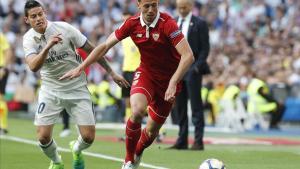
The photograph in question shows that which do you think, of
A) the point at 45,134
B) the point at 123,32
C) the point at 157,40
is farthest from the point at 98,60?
the point at 45,134

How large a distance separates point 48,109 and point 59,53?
2.37ft

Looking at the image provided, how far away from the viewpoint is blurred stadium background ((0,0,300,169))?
47.3 ft

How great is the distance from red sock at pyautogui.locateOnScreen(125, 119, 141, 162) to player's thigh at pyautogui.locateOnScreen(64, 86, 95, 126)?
510mm

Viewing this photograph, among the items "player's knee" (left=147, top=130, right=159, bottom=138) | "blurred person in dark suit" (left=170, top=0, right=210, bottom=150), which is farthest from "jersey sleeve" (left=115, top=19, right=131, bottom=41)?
"blurred person in dark suit" (left=170, top=0, right=210, bottom=150)

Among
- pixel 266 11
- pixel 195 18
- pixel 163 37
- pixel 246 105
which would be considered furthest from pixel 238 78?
pixel 163 37

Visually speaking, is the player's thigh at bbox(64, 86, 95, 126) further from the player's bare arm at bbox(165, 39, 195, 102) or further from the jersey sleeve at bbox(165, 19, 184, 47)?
the jersey sleeve at bbox(165, 19, 184, 47)

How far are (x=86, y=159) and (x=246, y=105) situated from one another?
1293 cm

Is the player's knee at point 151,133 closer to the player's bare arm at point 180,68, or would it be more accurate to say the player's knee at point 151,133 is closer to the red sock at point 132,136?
the red sock at point 132,136

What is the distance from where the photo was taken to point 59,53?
11.5 m

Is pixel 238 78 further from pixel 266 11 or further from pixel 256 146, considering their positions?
pixel 256 146

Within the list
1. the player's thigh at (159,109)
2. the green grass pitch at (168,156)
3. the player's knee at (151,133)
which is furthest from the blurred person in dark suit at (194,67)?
the player's knee at (151,133)

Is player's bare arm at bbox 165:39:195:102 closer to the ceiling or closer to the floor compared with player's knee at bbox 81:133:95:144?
closer to the ceiling

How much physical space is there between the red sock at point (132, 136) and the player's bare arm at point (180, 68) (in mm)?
739

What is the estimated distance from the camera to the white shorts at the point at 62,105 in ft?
38.1
